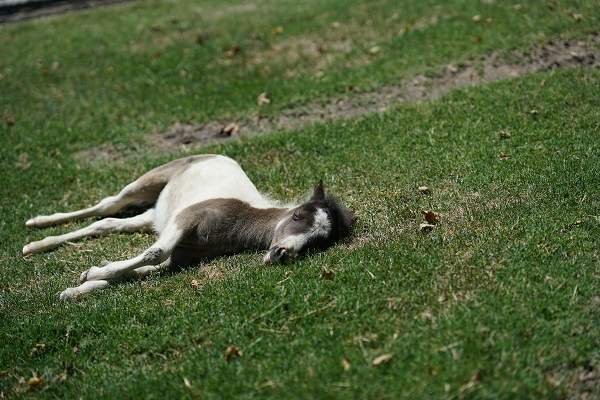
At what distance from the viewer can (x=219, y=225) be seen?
8.14m

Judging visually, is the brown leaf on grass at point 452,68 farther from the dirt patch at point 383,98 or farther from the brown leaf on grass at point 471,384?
the brown leaf on grass at point 471,384

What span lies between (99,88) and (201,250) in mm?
7199

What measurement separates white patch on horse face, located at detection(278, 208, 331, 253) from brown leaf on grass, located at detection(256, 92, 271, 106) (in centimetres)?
550

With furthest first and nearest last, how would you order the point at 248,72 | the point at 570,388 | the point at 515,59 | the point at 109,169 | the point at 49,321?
the point at 248,72, the point at 515,59, the point at 109,169, the point at 49,321, the point at 570,388

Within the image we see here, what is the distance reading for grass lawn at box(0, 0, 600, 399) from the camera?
585cm

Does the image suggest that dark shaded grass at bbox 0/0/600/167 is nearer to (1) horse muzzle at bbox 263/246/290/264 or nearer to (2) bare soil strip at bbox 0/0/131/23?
(2) bare soil strip at bbox 0/0/131/23

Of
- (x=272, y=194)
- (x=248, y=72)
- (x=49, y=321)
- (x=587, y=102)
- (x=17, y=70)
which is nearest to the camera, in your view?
(x=49, y=321)

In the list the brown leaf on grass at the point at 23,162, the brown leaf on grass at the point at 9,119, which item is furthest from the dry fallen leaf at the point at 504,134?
the brown leaf on grass at the point at 9,119

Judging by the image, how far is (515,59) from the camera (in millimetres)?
12852

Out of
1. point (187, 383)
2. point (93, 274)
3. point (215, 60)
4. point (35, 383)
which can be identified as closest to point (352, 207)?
point (93, 274)

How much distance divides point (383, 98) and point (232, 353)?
23.3 ft

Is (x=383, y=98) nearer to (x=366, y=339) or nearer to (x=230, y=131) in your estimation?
(x=230, y=131)

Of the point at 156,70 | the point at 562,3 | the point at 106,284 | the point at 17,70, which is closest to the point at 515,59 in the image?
the point at 562,3

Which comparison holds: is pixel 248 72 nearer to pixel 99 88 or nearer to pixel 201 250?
pixel 99 88
